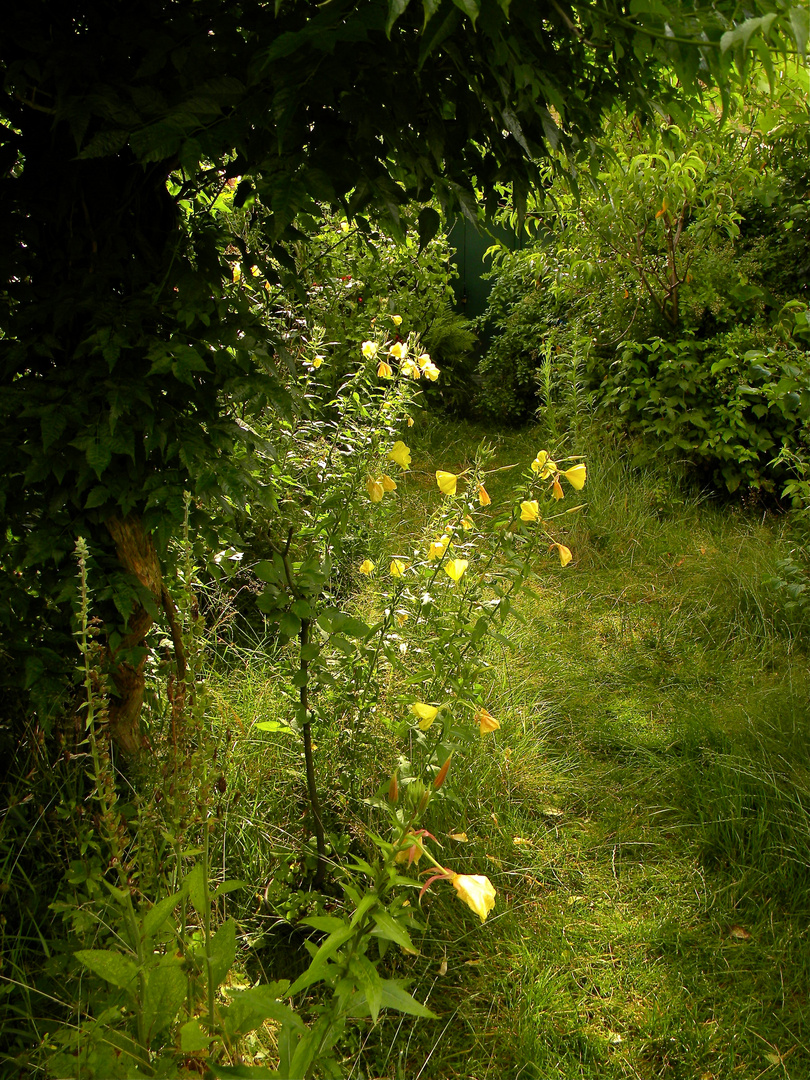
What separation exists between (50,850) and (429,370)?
178 centimetres

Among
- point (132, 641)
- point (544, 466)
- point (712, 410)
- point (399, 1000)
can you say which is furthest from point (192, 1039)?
point (712, 410)

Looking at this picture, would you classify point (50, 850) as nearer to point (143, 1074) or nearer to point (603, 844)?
point (143, 1074)

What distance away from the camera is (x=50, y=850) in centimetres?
173

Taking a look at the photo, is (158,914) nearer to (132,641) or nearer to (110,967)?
(110,967)

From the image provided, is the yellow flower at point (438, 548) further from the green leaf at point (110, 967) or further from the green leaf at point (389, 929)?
the green leaf at point (110, 967)

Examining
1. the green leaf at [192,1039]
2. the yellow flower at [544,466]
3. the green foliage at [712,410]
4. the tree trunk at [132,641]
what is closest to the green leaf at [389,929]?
the green leaf at [192,1039]

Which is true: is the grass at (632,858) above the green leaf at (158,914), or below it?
below

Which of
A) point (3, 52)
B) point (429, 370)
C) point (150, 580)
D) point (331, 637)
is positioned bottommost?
point (331, 637)

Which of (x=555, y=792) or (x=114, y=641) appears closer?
(x=114, y=641)

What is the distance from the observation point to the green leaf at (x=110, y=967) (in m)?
1.25

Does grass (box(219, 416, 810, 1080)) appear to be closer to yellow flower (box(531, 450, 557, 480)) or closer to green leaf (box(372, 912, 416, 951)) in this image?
green leaf (box(372, 912, 416, 951))

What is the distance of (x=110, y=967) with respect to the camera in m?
1.25

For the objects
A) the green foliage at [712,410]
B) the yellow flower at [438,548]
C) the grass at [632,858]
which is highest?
the yellow flower at [438,548]

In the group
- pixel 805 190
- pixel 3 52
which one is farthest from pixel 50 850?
pixel 805 190
